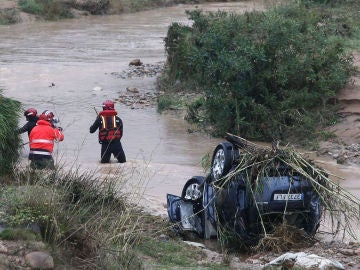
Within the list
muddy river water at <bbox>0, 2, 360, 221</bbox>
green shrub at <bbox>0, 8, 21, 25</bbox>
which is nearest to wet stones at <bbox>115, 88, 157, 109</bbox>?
muddy river water at <bbox>0, 2, 360, 221</bbox>

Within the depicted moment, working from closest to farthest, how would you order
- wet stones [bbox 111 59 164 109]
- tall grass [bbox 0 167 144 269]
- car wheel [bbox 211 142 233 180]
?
tall grass [bbox 0 167 144 269] < car wheel [bbox 211 142 233 180] < wet stones [bbox 111 59 164 109]

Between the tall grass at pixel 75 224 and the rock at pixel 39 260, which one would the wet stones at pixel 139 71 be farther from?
the rock at pixel 39 260

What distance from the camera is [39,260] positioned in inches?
220

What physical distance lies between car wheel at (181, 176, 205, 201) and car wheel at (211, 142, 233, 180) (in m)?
0.43

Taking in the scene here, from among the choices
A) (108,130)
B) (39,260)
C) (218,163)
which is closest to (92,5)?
(108,130)

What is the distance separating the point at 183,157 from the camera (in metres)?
16.9

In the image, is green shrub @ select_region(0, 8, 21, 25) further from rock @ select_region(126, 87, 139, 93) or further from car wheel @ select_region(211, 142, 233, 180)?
car wheel @ select_region(211, 142, 233, 180)

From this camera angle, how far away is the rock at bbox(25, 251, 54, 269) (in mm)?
5566

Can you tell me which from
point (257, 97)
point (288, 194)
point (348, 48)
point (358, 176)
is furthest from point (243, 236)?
point (348, 48)

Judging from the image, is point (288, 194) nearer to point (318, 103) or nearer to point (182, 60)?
point (318, 103)

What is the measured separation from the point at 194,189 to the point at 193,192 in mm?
39

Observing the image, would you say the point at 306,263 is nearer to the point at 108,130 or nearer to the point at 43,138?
the point at 43,138

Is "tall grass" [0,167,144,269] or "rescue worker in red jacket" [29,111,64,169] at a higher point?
"tall grass" [0,167,144,269]

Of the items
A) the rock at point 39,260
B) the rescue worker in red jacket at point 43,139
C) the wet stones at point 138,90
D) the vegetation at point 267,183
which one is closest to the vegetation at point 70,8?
the wet stones at point 138,90
